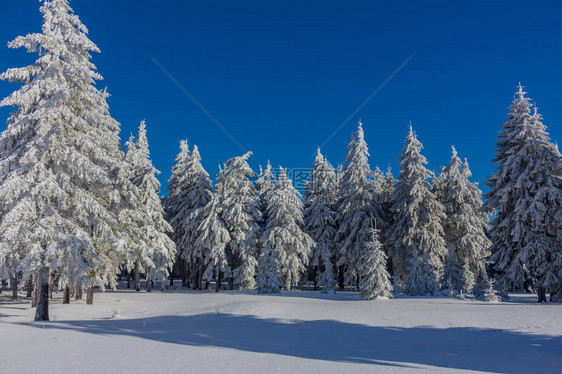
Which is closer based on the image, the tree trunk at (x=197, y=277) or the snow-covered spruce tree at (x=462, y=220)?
the snow-covered spruce tree at (x=462, y=220)

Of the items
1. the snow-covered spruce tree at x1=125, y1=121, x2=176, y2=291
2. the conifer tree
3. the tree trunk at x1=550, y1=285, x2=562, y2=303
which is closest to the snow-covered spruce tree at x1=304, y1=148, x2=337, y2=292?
the conifer tree

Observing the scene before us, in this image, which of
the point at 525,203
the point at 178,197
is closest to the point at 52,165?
the point at 178,197

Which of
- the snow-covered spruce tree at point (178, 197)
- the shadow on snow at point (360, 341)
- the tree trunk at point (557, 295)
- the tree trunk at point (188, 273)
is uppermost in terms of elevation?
the snow-covered spruce tree at point (178, 197)

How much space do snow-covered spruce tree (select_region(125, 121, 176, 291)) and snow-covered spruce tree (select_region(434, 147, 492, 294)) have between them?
934 inches

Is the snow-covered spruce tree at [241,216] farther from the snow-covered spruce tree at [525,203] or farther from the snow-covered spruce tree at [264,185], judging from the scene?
the snow-covered spruce tree at [525,203]

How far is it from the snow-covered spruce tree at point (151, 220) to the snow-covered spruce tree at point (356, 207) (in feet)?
51.6

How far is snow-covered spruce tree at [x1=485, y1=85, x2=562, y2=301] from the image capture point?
2009cm

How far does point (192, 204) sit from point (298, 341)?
2769cm

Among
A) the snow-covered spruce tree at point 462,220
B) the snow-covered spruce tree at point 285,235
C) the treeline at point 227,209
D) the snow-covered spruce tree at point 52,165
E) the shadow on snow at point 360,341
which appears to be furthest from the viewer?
the snow-covered spruce tree at point 462,220

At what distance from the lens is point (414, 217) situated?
2988cm

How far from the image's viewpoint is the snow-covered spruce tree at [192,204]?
35281 mm

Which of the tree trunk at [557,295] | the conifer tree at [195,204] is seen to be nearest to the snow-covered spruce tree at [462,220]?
the tree trunk at [557,295]

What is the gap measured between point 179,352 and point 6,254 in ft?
31.3

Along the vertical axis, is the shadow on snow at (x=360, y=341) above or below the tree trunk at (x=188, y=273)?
above
